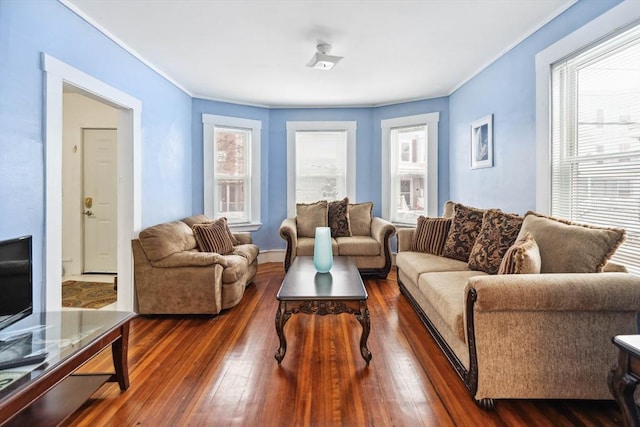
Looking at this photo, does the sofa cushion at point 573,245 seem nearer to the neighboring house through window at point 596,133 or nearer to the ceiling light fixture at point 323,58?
the neighboring house through window at point 596,133

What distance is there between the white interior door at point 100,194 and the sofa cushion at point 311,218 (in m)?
2.58

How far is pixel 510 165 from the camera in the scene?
338 centimetres

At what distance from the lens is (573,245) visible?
210 centimetres

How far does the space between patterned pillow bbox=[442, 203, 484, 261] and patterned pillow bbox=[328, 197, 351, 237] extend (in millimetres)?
1783

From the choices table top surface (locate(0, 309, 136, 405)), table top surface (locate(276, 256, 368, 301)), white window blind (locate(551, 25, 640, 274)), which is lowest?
table top surface (locate(0, 309, 136, 405))

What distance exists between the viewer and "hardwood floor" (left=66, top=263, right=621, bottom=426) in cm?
181

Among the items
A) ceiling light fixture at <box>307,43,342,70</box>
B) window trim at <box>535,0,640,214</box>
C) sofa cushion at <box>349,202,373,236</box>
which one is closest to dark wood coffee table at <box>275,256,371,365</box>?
window trim at <box>535,0,640,214</box>

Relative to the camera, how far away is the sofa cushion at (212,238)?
3.79m

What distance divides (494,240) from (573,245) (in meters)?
0.67

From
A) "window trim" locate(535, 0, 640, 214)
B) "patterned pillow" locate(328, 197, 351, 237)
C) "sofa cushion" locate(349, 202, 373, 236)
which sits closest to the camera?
"window trim" locate(535, 0, 640, 214)

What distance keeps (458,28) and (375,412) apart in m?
2.97

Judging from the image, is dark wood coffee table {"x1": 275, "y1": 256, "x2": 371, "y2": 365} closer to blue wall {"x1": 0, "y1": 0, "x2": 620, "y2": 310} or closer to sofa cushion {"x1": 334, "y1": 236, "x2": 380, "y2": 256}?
blue wall {"x1": 0, "y1": 0, "x2": 620, "y2": 310}

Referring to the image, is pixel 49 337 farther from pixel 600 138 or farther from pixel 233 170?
pixel 233 170

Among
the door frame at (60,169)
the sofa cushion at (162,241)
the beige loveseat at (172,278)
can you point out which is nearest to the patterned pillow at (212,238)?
the sofa cushion at (162,241)
